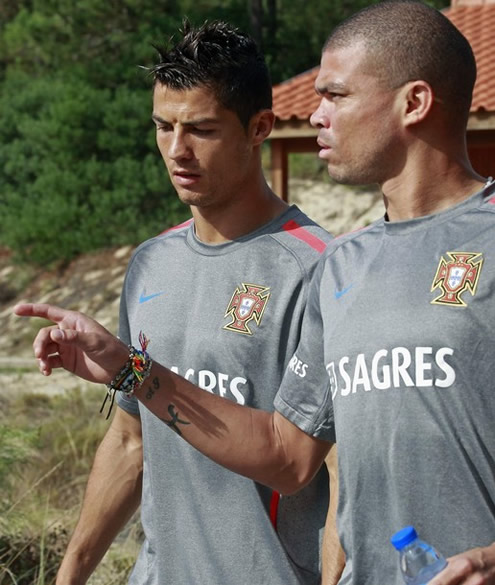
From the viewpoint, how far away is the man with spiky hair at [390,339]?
2.47 m

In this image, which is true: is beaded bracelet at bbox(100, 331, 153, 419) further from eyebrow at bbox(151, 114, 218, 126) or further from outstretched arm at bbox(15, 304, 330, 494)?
eyebrow at bbox(151, 114, 218, 126)

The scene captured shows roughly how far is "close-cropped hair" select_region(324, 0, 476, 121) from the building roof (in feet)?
31.0

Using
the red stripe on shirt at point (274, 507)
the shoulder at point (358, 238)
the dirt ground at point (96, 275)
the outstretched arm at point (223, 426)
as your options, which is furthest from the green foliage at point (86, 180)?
the shoulder at point (358, 238)

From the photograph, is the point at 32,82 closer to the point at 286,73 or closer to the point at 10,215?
the point at 10,215

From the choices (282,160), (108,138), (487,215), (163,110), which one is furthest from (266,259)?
(108,138)

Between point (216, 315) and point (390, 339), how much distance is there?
2.86ft

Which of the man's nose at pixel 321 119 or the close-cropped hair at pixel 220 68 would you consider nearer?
the man's nose at pixel 321 119

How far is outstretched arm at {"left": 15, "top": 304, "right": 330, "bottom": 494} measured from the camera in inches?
115

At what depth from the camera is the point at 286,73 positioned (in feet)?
68.8

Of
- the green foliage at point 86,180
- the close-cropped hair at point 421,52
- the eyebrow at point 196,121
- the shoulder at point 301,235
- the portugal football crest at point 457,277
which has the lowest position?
the green foliage at point 86,180

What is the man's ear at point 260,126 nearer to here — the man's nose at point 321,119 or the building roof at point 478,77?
the man's nose at point 321,119

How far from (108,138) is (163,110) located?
16.5 m

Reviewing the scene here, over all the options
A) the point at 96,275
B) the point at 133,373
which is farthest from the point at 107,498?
the point at 96,275

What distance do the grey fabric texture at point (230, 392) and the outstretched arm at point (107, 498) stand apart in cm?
20
